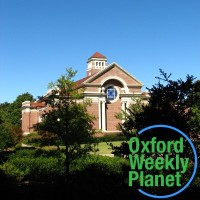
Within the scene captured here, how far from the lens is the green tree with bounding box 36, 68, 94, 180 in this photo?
16797 millimetres

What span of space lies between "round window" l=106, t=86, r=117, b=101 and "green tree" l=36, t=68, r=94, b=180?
129ft

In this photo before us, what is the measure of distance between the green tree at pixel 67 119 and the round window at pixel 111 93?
39182 mm

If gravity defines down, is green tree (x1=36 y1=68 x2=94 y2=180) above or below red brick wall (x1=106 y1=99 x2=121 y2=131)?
below

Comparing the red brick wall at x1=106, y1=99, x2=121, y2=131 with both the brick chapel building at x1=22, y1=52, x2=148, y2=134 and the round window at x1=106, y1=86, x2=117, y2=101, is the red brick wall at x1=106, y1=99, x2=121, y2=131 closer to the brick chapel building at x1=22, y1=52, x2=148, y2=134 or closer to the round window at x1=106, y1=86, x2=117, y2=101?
the brick chapel building at x1=22, y1=52, x2=148, y2=134

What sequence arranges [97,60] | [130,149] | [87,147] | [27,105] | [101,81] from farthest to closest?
[97,60]
[27,105]
[101,81]
[87,147]
[130,149]

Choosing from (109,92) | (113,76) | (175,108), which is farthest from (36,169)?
(109,92)

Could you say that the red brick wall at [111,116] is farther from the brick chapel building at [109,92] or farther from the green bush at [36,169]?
the green bush at [36,169]

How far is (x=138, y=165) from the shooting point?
988 centimetres

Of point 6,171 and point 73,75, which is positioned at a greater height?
point 73,75

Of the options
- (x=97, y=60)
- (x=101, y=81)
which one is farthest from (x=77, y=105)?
(x=97, y=60)

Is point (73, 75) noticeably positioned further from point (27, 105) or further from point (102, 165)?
point (27, 105)

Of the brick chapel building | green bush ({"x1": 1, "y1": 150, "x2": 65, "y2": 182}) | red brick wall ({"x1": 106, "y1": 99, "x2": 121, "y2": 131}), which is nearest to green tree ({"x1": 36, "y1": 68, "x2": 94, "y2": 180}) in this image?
green bush ({"x1": 1, "y1": 150, "x2": 65, "y2": 182})

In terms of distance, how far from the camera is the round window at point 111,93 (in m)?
56.7

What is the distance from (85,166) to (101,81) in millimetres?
36462
